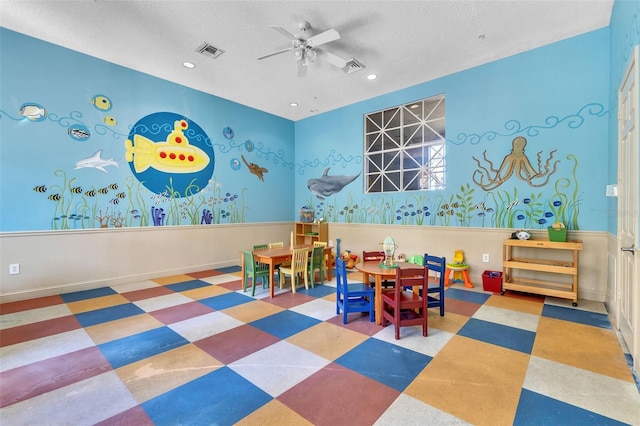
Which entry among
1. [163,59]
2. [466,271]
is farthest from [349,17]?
[466,271]

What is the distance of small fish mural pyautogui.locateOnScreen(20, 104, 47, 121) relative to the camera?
4.06 metres

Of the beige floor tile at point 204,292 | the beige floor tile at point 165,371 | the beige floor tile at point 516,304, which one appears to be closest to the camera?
the beige floor tile at point 165,371

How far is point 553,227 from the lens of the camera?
404 centimetres

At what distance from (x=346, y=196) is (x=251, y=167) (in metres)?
2.38

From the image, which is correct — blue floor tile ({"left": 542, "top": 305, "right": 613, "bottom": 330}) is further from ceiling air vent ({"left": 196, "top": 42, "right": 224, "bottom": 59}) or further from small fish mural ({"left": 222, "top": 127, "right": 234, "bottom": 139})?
small fish mural ({"left": 222, "top": 127, "right": 234, "bottom": 139})

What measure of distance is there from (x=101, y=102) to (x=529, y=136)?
6.90 meters

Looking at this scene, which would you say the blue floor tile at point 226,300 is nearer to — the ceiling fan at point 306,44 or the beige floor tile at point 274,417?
the beige floor tile at point 274,417

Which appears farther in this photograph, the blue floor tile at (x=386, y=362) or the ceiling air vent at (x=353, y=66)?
the ceiling air vent at (x=353, y=66)

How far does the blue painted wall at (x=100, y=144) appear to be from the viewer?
13.2 feet

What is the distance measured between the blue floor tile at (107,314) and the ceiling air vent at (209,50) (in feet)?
12.5

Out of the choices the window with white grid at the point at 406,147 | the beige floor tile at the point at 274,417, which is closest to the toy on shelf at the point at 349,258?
the window with white grid at the point at 406,147

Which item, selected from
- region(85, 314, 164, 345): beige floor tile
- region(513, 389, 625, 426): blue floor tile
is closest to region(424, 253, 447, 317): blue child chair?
region(513, 389, 625, 426): blue floor tile

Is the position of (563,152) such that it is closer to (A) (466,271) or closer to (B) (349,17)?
(A) (466,271)

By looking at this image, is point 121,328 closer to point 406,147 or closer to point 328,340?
point 328,340
